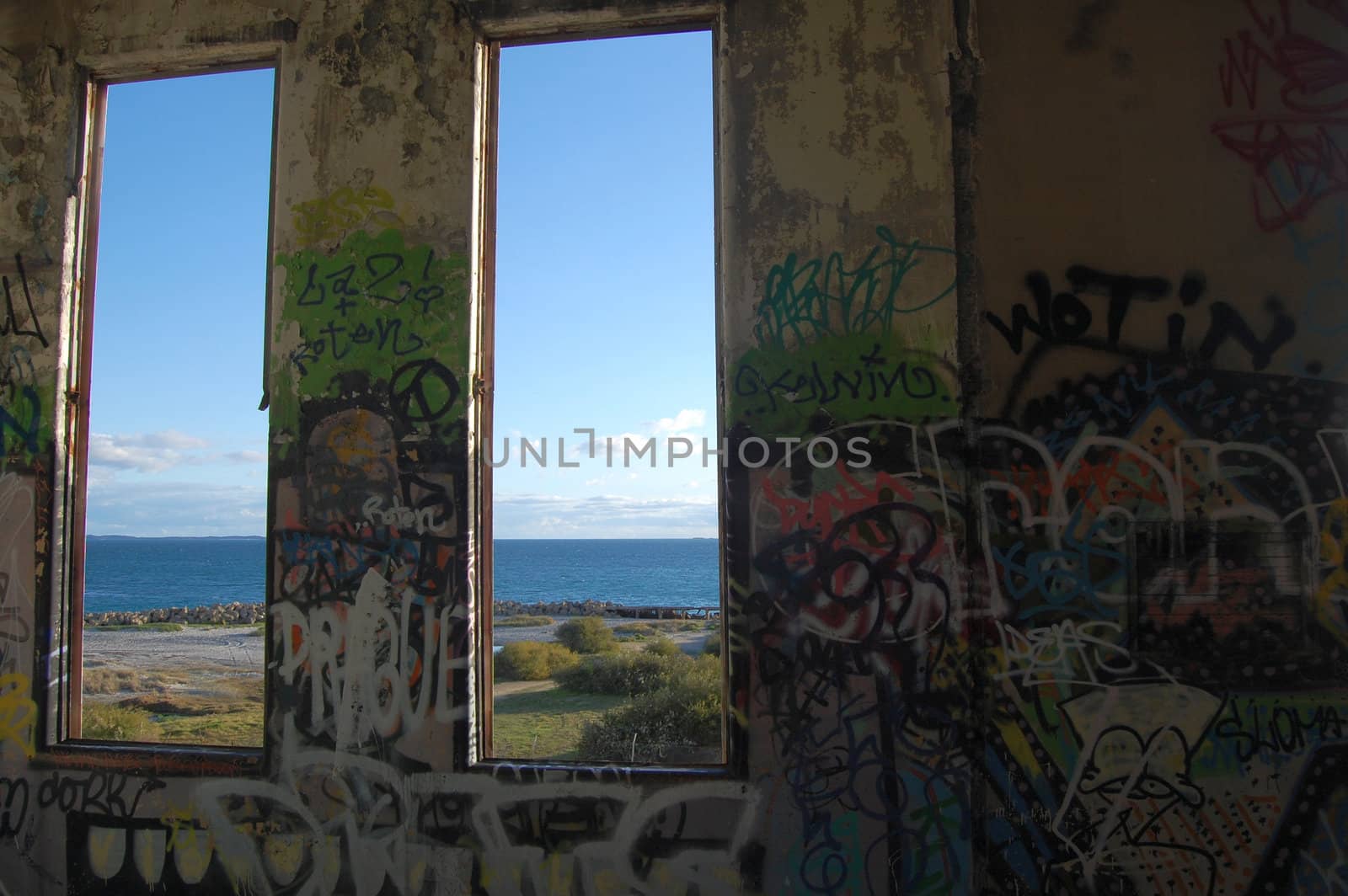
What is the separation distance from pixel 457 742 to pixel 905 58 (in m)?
3.59

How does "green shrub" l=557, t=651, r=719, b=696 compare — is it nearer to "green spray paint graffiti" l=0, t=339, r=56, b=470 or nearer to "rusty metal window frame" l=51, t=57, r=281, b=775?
"rusty metal window frame" l=51, t=57, r=281, b=775

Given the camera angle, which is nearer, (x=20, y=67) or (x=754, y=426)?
(x=754, y=426)

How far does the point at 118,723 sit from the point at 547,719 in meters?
6.49

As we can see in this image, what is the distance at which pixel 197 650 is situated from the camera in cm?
2436

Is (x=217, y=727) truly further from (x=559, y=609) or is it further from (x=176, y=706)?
(x=559, y=609)

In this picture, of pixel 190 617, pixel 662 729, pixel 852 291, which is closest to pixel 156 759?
pixel 852 291

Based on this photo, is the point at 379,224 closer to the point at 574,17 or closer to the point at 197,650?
the point at 574,17

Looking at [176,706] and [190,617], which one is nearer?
[176,706]

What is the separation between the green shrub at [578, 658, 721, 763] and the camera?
430 inches

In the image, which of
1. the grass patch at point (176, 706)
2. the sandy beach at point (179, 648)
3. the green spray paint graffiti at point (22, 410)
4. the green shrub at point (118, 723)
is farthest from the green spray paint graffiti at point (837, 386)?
→ the sandy beach at point (179, 648)

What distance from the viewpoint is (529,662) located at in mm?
17719

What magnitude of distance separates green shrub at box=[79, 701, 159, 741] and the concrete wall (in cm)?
945

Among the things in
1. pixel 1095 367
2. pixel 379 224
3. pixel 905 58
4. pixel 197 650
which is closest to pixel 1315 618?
pixel 1095 367

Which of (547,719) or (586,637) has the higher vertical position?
(586,637)
